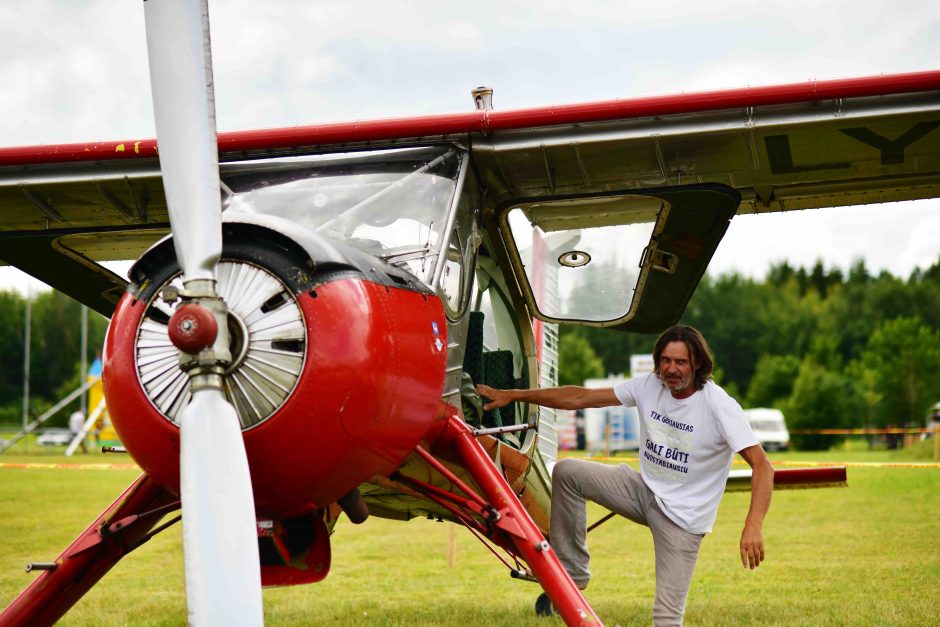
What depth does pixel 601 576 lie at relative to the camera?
9516mm

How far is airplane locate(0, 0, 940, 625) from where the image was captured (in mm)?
3572

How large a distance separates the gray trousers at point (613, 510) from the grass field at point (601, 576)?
1.87 metres

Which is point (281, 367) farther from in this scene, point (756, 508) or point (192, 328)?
point (756, 508)

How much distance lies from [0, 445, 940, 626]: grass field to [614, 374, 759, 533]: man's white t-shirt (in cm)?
212

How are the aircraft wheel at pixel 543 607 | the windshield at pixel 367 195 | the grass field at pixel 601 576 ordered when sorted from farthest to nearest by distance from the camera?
the aircraft wheel at pixel 543 607, the grass field at pixel 601 576, the windshield at pixel 367 195

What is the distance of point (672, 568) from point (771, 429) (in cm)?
4708

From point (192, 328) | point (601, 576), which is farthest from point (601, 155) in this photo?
point (601, 576)

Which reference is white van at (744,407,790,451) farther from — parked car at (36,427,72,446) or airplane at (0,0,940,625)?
airplane at (0,0,940,625)

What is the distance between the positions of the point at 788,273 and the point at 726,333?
16379 millimetres

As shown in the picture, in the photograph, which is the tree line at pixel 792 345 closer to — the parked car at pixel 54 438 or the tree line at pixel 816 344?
the tree line at pixel 816 344

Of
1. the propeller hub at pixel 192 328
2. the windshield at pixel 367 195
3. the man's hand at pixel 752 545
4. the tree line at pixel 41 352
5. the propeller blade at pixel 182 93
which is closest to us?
the propeller hub at pixel 192 328

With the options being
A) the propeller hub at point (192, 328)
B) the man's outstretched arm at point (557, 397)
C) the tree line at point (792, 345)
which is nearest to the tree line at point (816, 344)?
the tree line at point (792, 345)

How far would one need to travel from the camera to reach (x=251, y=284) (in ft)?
12.0

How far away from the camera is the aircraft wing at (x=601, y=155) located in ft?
17.1
